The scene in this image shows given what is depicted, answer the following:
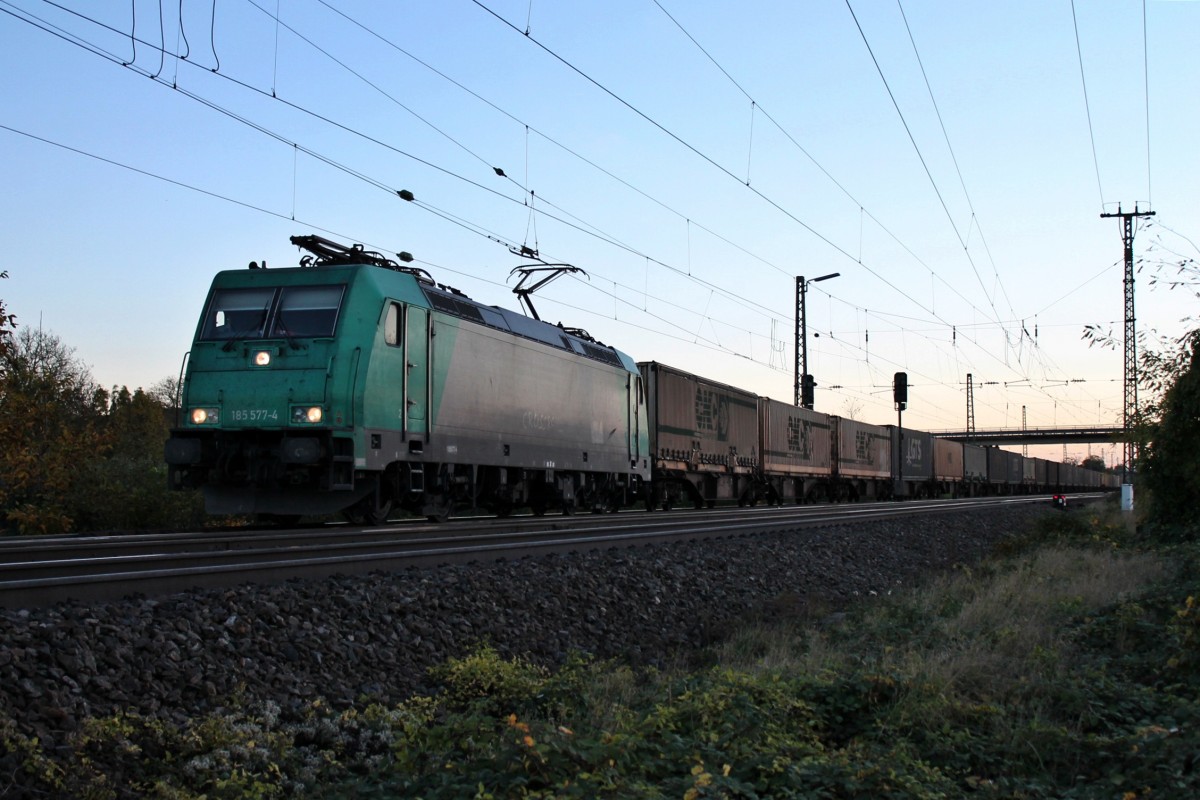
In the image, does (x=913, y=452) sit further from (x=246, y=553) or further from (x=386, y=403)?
(x=246, y=553)

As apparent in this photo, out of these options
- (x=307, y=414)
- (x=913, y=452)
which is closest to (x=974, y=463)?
(x=913, y=452)

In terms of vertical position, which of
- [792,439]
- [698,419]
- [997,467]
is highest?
[698,419]

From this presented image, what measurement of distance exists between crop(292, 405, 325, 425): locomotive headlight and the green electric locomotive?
0.7 inches

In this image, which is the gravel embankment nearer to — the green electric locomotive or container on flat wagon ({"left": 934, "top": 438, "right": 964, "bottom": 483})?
the green electric locomotive

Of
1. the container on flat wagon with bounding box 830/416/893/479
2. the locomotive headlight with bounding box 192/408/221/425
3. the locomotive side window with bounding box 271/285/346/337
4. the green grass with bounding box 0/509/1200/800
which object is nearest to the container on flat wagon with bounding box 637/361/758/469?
the container on flat wagon with bounding box 830/416/893/479

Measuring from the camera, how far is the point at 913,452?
46.9 meters

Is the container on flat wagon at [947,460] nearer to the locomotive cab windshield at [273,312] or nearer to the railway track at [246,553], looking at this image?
the railway track at [246,553]

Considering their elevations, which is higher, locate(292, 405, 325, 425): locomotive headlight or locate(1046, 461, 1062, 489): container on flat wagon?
locate(292, 405, 325, 425): locomotive headlight

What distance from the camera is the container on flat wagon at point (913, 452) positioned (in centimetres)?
4528

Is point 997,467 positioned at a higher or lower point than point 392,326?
lower

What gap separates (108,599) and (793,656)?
16.2 feet

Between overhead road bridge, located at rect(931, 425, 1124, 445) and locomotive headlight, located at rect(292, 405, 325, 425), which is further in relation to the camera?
overhead road bridge, located at rect(931, 425, 1124, 445)

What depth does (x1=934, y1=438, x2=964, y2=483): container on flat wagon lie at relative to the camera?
163 feet

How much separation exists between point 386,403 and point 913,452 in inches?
1508
